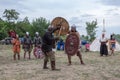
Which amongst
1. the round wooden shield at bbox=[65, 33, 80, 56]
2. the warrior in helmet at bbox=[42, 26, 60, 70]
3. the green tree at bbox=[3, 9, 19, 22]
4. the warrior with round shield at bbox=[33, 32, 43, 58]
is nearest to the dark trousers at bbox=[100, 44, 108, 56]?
the warrior with round shield at bbox=[33, 32, 43, 58]

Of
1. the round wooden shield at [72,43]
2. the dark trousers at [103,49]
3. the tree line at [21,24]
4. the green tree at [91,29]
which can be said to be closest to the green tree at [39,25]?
the tree line at [21,24]

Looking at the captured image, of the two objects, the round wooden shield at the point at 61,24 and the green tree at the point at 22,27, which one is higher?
the green tree at the point at 22,27

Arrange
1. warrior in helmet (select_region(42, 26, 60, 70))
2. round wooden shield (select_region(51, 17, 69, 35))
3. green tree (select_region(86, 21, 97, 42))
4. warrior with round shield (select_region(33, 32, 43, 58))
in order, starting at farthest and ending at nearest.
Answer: green tree (select_region(86, 21, 97, 42)) < warrior with round shield (select_region(33, 32, 43, 58)) < round wooden shield (select_region(51, 17, 69, 35)) < warrior in helmet (select_region(42, 26, 60, 70))

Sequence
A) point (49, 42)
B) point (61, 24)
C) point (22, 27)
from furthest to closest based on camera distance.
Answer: point (22, 27) → point (61, 24) → point (49, 42)

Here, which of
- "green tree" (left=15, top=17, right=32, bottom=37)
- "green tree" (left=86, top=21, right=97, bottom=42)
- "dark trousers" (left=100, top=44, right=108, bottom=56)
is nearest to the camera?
"dark trousers" (left=100, top=44, right=108, bottom=56)

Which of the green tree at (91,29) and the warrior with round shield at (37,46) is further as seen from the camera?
the green tree at (91,29)

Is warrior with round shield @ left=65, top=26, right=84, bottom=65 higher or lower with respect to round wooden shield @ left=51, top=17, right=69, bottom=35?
lower

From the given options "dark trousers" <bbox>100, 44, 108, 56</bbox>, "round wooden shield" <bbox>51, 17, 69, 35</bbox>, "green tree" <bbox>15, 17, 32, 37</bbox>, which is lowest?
"dark trousers" <bbox>100, 44, 108, 56</bbox>

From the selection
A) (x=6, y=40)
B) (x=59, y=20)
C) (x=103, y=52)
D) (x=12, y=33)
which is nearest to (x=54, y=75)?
(x=59, y=20)

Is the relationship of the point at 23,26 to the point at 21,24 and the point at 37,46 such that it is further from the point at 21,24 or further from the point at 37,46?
the point at 37,46

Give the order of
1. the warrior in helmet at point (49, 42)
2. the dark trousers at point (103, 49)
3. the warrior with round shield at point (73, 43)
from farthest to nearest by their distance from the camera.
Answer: the dark trousers at point (103, 49) → the warrior with round shield at point (73, 43) → the warrior in helmet at point (49, 42)

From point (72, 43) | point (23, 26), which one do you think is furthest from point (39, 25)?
point (72, 43)

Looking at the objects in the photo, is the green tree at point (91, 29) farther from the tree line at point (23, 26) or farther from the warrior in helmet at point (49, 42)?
the warrior in helmet at point (49, 42)

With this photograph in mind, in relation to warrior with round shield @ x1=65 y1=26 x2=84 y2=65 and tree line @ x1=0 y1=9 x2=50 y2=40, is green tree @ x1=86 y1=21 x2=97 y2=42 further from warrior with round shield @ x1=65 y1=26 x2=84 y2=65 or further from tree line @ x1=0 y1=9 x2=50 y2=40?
warrior with round shield @ x1=65 y1=26 x2=84 y2=65
